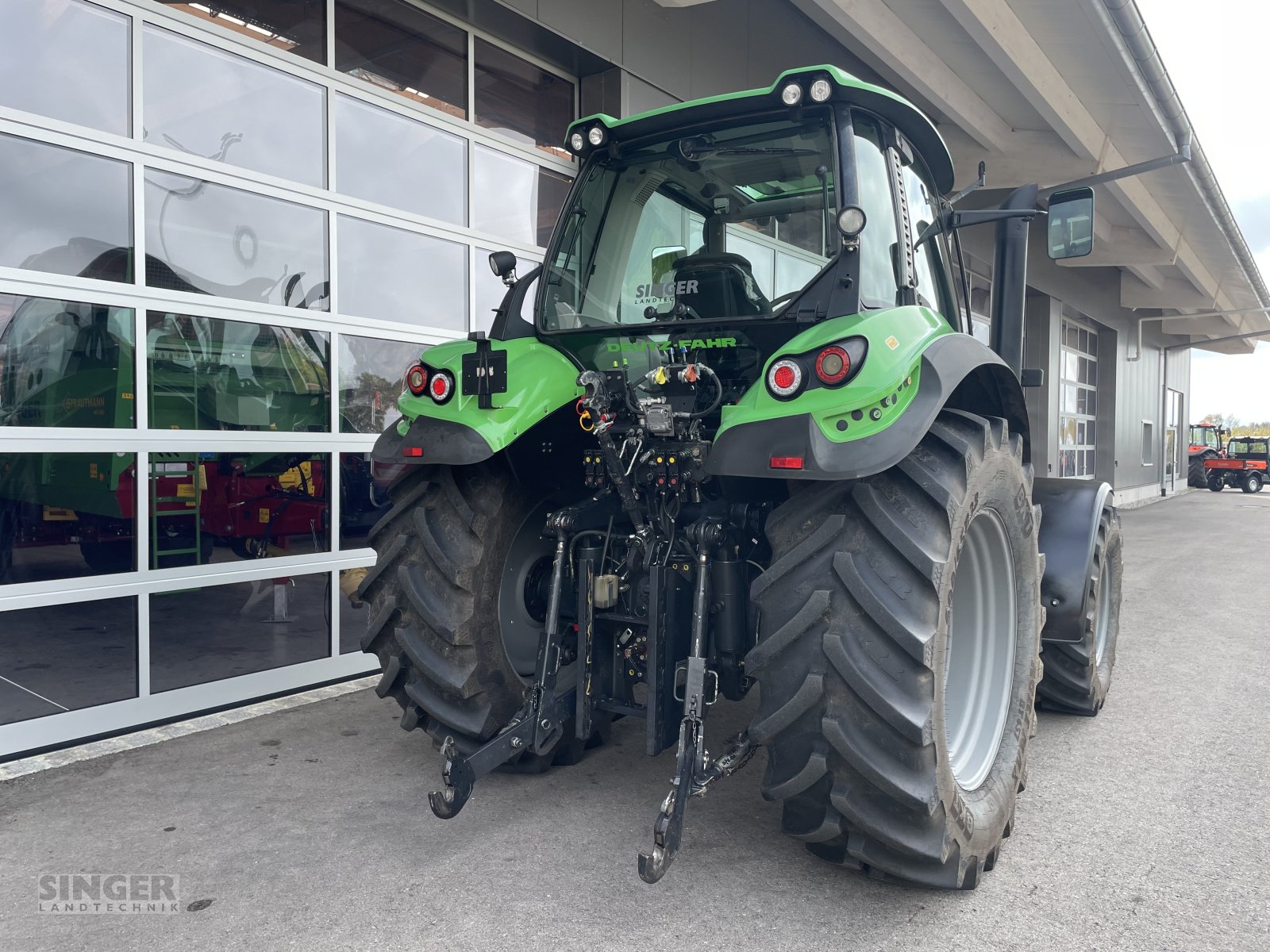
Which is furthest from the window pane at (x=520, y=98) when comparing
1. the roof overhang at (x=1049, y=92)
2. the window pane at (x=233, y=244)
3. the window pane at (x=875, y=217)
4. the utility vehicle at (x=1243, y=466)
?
the utility vehicle at (x=1243, y=466)

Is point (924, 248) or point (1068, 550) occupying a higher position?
point (924, 248)

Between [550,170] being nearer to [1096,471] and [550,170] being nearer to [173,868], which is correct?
[173,868]

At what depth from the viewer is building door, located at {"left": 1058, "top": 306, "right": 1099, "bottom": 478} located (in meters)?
18.2

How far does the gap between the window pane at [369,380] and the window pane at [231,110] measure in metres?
0.96

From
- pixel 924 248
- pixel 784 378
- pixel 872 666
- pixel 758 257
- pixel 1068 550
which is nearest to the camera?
pixel 872 666

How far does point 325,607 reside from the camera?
524 centimetres

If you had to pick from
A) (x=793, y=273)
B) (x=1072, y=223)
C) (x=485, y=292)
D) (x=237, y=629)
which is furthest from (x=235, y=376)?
(x=1072, y=223)

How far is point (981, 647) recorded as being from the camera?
3.25 m

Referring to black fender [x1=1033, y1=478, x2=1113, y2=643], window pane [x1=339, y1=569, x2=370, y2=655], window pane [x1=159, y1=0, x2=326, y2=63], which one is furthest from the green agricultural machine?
black fender [x1=1033, y1=478, x2=1113, y2=643]

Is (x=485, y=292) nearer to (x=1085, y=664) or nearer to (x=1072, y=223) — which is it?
(x=1072, y=223)

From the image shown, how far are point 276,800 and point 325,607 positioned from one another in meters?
1.95

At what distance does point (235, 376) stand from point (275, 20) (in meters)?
1.98

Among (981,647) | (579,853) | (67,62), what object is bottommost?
(579,853)

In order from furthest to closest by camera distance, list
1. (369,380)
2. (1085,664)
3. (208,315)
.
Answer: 1. (369,380)
2. (208,315)
3. (1085,664)
